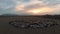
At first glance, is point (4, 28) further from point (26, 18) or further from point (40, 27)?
point (26, 18)

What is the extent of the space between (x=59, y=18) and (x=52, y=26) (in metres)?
3.39

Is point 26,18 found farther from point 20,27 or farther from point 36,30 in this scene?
point 36,30

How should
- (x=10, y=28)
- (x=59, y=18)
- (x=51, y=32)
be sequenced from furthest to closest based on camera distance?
(x=59, y=18) < (x=10, y=28) < (x=51, y=32)

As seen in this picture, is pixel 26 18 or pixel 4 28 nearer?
pixel 4 28

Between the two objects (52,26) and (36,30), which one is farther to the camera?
(52,26)

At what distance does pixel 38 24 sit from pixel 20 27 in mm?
1351

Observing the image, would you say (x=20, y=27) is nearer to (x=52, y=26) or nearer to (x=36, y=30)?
(x=36, y=30)

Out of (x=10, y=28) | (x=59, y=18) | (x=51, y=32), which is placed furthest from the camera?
(x=59, y=18)

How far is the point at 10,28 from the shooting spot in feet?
40.1

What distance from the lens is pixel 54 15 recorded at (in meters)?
15.8

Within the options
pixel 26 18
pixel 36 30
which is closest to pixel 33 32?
pixel 36 30

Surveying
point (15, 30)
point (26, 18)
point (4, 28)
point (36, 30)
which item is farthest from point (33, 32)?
point (26, 18)

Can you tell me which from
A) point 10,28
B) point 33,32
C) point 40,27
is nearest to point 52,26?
point 40,27

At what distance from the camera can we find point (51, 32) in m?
11.1
